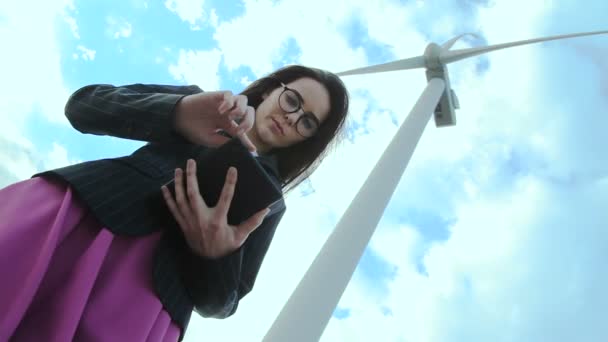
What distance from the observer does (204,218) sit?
4.76ft

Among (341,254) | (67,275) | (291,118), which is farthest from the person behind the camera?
(341,254)

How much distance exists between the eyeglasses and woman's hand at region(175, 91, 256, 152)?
1.43 feet

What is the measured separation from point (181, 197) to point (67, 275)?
0.34m

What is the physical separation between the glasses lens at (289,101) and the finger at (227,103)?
525 mm

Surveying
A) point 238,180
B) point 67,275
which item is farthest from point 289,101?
point 67,275

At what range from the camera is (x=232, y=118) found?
152 centimetres

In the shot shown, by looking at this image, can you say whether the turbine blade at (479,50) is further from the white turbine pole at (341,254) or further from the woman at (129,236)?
the woman at (129,236)

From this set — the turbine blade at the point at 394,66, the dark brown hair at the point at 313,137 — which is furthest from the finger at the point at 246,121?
the turbine blade at the point at 394,66

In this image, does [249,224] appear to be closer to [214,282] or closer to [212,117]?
[214,282]

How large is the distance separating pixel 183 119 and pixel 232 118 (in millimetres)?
154

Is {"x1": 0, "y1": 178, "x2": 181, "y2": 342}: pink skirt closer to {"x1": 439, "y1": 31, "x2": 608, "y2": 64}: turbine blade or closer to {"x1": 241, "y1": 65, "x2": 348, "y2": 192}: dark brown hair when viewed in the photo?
{"x1": 241, "y1": 65, "x2": 348, "y2": 192}: dark brown hair

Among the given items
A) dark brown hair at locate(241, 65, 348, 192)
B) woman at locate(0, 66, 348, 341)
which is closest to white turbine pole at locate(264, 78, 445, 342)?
woman at locate(0, 66, 348, 341)

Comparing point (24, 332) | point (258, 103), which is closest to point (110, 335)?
point (24, 332)

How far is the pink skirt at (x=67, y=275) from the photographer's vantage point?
3.76 ft
